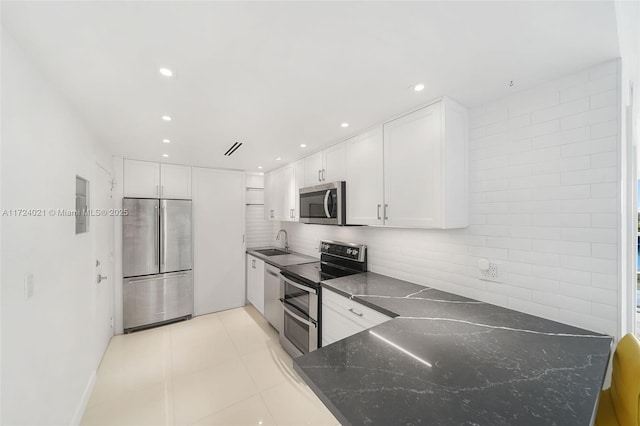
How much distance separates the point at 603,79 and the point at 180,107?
100 inches

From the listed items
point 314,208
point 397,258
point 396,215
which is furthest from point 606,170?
point 314,208

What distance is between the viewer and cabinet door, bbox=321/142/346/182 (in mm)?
2514

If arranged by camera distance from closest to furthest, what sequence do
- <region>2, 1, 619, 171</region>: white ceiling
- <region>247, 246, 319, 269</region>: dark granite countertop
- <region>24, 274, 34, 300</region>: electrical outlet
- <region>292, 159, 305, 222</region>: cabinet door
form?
<region>2, 1, 619, 171</region>: white ceiling < <region>24, 274, 34, 300</region>: electrical outlet < <region>247, 246, 319, 269</region>: dark granite countertop < <region>292, 159, 305, 222</region>: cabinet door

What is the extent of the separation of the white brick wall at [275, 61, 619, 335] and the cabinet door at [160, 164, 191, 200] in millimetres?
3567

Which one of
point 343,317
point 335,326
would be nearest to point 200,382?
point 335,326

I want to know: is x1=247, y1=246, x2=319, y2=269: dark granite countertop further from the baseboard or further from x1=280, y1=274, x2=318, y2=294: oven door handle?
the baseboard

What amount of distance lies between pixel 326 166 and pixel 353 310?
5.22 feet

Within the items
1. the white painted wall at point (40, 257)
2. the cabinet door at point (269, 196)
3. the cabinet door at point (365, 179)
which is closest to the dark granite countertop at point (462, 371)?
the cabinet door at point (365, 179)

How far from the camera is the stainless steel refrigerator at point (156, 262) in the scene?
318 centimetres

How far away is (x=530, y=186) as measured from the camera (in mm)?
1509

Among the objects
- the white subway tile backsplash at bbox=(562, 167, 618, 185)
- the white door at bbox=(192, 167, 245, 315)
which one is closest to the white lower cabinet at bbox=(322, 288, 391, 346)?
the white subway tile backsplash at bbox=(562, 167, 618, 185)

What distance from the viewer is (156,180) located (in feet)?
11.4

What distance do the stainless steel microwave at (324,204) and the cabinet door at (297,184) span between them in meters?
0.21

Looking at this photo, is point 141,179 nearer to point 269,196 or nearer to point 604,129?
point 269,196
